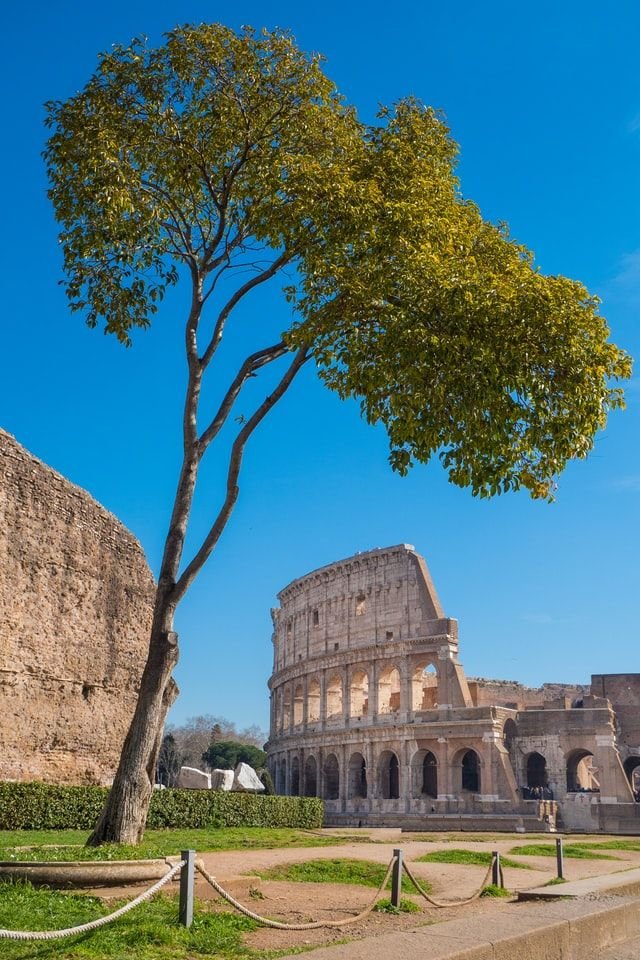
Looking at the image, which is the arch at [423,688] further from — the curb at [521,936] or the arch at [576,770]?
the curb at [521,936]

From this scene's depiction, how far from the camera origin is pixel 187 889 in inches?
223

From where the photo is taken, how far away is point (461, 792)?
131 ft

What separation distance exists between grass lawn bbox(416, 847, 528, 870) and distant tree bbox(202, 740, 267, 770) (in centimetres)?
5665

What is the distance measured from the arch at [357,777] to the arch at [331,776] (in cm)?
164

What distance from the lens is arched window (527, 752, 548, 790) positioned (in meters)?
40.2

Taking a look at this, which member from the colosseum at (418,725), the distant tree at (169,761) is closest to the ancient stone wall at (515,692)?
the colosseum at (418,725)

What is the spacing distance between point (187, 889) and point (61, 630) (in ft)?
42.0

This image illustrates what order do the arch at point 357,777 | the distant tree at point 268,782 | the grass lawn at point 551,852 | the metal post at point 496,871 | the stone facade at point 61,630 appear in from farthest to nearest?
the distant tree at point 268,782 < the arch at point 357,777 < the stone facade at point 61,630 < the grass lawn at point 551,852 < the metal post at point 496,871

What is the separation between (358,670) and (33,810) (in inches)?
1364

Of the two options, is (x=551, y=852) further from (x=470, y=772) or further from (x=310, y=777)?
(x=310, y=777)

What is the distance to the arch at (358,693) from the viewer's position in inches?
1902

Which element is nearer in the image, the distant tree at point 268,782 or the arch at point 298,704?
the distant tree at point 268,782

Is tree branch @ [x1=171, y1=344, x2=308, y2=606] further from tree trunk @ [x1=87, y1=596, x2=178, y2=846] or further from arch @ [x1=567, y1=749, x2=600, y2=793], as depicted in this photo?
arch @ [x1=567, y1=749, x2=600, y2=793]

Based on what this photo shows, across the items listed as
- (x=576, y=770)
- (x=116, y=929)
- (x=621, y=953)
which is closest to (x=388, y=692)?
(x=576, y=770)
